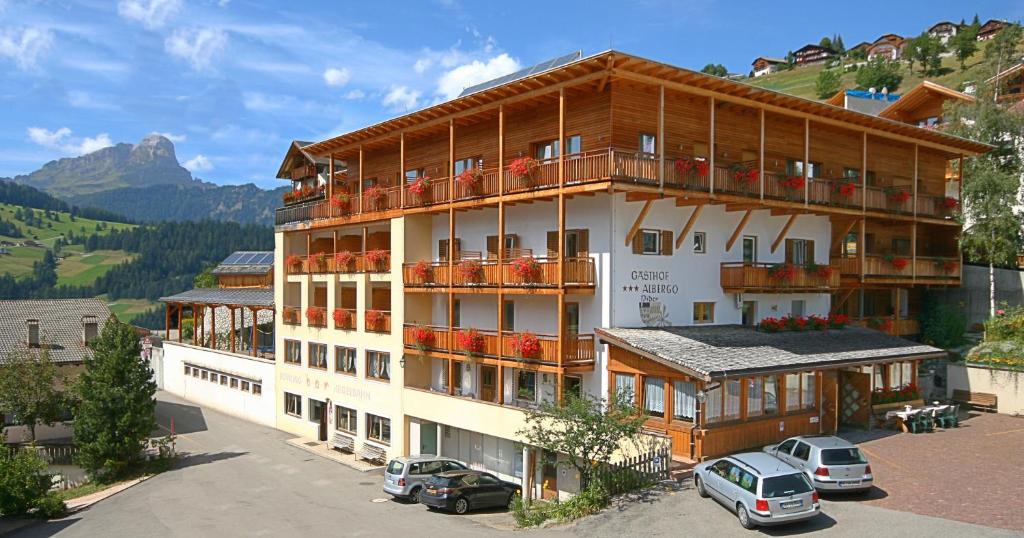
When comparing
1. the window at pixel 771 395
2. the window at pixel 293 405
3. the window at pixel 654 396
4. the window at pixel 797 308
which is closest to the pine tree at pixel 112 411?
the window at pixel 293 405

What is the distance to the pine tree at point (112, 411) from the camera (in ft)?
112

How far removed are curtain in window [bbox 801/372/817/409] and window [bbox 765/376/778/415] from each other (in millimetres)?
1638

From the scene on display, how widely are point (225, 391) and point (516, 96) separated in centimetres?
3419

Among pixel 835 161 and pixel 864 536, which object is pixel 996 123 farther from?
pixel 864 536

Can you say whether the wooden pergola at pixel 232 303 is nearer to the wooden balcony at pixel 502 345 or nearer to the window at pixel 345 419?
the window at pixel 345 419

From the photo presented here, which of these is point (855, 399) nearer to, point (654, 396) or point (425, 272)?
point (654, 396)

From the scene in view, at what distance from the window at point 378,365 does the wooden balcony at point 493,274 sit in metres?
4.53

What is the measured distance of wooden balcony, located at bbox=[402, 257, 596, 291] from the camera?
26250mm

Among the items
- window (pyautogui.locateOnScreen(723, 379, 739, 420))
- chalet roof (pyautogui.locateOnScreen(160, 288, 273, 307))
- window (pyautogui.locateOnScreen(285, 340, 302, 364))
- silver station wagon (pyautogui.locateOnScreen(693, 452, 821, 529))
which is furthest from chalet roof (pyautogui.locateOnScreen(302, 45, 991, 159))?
→ chalet roof (pyautogui.locateOnScreen(160, 288, 273, 307))

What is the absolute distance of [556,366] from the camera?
85.4 ft

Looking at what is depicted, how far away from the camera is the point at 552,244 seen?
28.6 metres

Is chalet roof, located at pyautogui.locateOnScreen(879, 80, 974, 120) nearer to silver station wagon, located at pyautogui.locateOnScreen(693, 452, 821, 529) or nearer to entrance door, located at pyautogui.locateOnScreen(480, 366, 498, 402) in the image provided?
entrance door, located at pyautogui.locateOnScreen(480, 366, 498, 402)

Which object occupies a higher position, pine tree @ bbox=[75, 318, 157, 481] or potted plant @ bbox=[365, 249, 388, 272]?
potted plant @ bbox=[365, 249, 388, 272]

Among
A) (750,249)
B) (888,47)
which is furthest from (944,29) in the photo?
(750,249)
